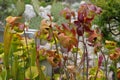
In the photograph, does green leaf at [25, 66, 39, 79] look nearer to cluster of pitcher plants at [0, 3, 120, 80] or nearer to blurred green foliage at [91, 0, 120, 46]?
cluster of pitcher plants at [0, 3, 120, 80]

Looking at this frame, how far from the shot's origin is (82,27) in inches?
55.8

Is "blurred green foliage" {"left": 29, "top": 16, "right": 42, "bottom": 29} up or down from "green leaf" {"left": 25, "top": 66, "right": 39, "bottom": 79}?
down

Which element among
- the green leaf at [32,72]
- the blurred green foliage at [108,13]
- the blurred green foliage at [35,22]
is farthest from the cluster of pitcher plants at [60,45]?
the blurred green foliage at [35,22]

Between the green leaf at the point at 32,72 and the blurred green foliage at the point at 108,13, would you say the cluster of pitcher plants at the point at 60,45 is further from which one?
the blurred green foliage at the point at 108,13

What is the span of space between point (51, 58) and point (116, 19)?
1.65 m

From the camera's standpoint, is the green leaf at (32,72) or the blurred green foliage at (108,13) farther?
the blurred green foliage at (108,13)

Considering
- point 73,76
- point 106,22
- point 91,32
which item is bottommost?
point 106,22

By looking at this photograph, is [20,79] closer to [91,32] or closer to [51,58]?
[51,58]

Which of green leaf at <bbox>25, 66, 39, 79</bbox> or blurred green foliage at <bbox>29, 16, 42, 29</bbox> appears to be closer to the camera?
green leaf at <bbox>25, 66, 39, 79</bbox>

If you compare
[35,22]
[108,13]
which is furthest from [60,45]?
[35,22]

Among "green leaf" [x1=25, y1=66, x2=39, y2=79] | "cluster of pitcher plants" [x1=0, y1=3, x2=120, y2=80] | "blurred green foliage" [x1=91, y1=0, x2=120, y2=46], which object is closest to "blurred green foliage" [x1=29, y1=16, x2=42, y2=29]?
"blurred green foliage" [x1=91, y1=0, x2=120, y2=46]

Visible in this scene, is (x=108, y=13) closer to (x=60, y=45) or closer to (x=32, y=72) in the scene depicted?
(x=32, y=72)

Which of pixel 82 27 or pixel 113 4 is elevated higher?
pixel 82 27

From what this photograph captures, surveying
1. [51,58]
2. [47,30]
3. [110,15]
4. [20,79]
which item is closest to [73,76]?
[51,58]
